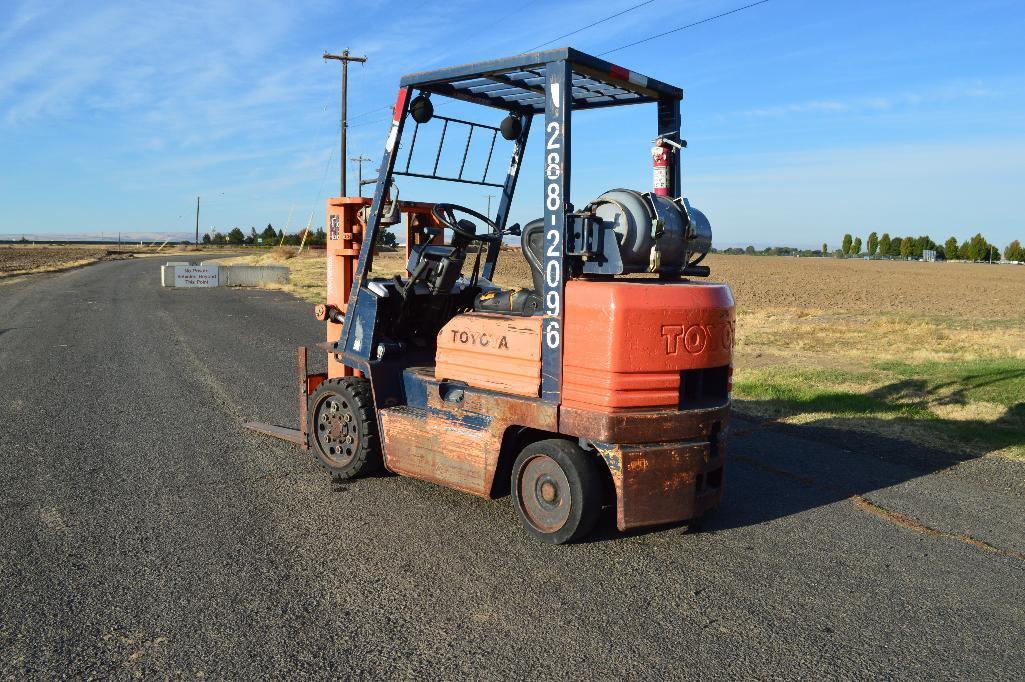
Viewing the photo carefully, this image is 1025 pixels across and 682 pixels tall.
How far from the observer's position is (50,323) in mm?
16297

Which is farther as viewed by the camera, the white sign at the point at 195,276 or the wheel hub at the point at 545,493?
the white sign at the point at 195,276

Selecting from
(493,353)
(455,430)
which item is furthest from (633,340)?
(455,430)

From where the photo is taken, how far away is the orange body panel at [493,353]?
16.1ft

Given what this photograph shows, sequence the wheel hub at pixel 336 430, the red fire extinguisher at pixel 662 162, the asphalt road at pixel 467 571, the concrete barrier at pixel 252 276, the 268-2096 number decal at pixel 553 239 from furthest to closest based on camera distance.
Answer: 1. the concrete barrier at pixel 252 276
2. the wheel hub at pixel 336 430
3. the red fire extinguisher at pixel 662 162
4. the 268-2096 number decal at pixel 553 239
5. the asphalt road at pixel 467 571

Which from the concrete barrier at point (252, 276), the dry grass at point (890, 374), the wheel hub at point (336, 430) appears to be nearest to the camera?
the wheel hub at point (336, 430)

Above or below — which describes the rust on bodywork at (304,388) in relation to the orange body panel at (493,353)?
below

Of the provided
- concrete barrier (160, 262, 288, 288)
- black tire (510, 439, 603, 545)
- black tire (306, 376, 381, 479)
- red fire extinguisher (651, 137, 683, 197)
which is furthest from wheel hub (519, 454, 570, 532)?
concrete barrier (160, 262, 288, 288)

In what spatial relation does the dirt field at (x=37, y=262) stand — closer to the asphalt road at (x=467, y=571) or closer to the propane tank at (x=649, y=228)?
the asphalt road at (x=467, y=571)

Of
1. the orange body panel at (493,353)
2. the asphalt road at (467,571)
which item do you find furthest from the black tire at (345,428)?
the orange body panel at (493,353)

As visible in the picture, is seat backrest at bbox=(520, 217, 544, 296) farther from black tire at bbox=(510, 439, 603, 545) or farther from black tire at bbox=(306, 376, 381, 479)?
black tire at bbox=(306, 376, 381, 479)

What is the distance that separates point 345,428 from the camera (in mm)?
6051

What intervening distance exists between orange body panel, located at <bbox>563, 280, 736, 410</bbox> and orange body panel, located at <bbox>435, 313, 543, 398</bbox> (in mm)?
271

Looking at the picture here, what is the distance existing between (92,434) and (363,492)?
305 centimetres

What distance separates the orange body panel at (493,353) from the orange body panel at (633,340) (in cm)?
27
